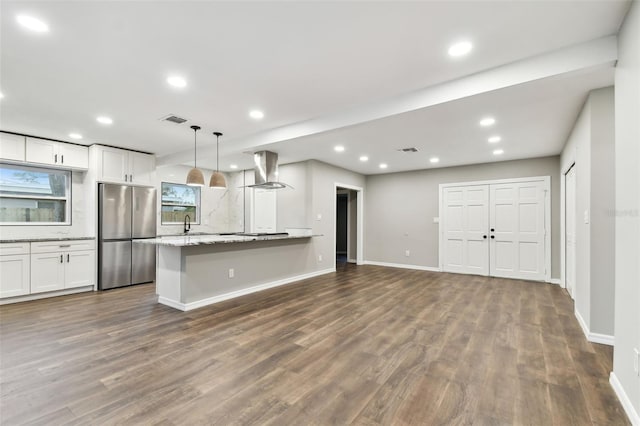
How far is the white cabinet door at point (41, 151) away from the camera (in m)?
4.68

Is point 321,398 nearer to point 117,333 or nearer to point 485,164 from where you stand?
point 117,333

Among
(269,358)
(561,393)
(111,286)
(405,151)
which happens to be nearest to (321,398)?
(269,358)

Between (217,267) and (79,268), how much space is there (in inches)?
104

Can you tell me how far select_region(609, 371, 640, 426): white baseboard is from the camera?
1714 mm

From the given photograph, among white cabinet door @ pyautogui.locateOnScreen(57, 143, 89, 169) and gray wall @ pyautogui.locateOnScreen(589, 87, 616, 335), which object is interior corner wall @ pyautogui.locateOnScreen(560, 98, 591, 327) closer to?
gray wall @ pyautogui.locateOnScreen(589, 87, 616, 335)

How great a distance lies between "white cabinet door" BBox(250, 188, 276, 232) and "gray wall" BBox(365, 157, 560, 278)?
271cm

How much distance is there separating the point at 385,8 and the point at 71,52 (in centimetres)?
253

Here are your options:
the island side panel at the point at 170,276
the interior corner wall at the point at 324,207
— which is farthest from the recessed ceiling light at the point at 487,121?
the island side panel at the point at 170,276

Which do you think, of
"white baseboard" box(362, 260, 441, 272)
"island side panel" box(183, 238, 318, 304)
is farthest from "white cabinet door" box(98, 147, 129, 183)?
"white baseboard" box(362, 260, 441, 272)

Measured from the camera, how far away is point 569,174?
4680mm

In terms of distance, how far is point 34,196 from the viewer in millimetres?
4918

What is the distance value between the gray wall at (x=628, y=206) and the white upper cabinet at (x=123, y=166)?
22.3 ft

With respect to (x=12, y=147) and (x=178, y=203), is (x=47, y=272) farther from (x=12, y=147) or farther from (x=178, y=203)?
(x=178, y=203)

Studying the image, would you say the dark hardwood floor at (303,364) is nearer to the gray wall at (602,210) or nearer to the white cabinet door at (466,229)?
the gray wall at (602,210)
